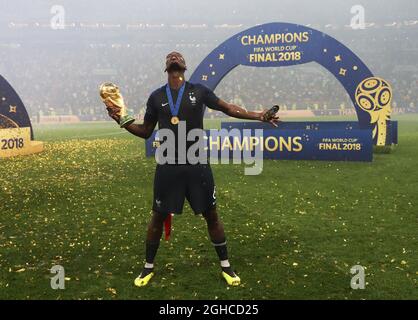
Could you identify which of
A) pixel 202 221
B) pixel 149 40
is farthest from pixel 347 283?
pixel 149 40

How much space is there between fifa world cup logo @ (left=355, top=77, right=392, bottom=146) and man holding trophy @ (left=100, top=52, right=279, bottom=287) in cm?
1144

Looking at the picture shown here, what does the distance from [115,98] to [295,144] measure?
943cm

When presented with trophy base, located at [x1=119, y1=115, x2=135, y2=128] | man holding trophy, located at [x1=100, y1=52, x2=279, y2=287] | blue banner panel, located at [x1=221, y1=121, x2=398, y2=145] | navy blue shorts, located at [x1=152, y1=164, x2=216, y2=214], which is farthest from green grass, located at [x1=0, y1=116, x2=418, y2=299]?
blue banner panel, located at [x1=221, y1=121, x2=398, y2=145]

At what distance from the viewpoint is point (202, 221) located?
21.1 ft

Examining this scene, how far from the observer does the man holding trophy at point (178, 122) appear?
13.0 feet

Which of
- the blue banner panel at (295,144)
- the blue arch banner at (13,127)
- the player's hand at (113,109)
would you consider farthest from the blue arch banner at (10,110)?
the player's hand at (113,109)

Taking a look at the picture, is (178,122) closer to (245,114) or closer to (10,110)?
(245,114)

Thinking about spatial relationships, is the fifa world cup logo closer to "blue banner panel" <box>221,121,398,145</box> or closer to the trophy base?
"blue banner panel" <box>221,121,398,145</box>

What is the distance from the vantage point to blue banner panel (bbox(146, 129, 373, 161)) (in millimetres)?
12188

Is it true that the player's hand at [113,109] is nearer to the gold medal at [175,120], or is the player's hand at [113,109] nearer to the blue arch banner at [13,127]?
the gold medal at [175,120]

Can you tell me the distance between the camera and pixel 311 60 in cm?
1438

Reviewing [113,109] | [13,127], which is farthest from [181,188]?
[13,127]

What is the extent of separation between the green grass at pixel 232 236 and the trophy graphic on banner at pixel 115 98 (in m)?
1.50
